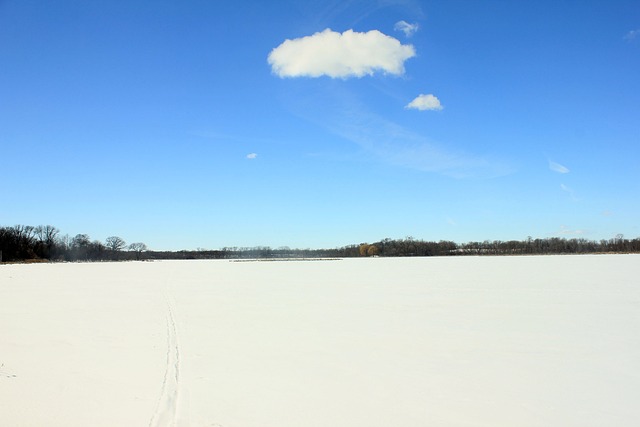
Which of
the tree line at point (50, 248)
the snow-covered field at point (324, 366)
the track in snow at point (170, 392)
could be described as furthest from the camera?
the tree line at point (50, 248)

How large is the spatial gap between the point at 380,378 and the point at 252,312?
709 centimetres

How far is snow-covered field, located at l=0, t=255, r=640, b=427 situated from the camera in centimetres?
507

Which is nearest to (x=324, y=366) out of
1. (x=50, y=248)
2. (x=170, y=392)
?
(x=170, y=392)

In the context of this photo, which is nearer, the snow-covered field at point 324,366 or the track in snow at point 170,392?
the track in snow at point 170,392

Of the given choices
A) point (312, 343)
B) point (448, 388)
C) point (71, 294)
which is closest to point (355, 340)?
point (312, 343)

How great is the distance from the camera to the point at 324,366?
23.4 feet

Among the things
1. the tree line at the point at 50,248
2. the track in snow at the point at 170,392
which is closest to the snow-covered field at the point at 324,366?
the track in snow at the point at 170,392

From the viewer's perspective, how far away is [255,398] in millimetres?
5672

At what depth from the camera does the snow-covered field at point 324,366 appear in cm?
507

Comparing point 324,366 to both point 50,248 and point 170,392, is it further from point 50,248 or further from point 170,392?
point 50,248

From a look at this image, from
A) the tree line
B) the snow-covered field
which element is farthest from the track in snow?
the tree line

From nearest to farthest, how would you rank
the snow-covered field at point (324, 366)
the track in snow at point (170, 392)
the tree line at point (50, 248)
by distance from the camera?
the track in snow at point (170, 392), the snow-covered field at point (324, 366), the tree line at point (50, 248)

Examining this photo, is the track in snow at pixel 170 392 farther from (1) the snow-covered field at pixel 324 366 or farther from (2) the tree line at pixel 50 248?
(2) the tree line at pixel 50 248

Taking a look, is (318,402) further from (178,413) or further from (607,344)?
(607,344)
